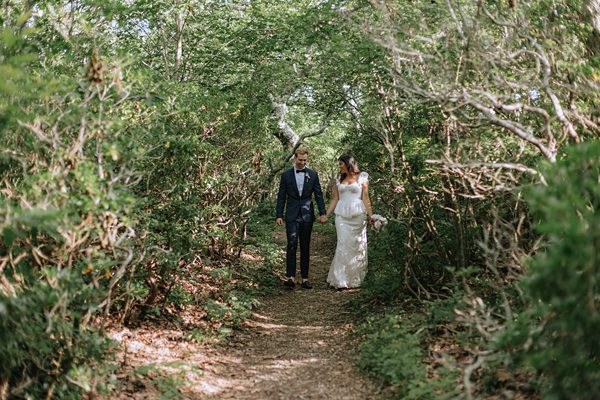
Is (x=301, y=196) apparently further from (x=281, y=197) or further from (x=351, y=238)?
(x=351, y=238)

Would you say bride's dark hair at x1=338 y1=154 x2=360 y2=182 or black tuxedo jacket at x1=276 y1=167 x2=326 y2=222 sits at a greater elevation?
bride's dark hair at x1=338 y1=154 x2=360 y2=182

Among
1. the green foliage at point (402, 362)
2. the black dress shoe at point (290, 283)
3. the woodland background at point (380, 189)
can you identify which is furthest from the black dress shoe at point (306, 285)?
the green foliage at point (402, 362)

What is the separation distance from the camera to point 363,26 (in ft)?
19.2

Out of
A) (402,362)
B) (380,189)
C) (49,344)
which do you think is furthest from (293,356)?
(380,189)

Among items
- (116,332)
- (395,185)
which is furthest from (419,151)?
(116,332)

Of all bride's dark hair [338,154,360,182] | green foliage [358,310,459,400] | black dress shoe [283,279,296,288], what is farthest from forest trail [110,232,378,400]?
bride's dark hair [338,154,360,182]

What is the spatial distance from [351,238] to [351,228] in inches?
6.8

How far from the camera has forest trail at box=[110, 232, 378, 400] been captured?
16.0 feet

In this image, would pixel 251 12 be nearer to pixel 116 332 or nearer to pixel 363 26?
pixel 363 26

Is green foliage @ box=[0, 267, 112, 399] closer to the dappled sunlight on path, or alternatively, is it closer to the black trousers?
the dappled sunlight on path

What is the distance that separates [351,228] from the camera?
8.95 metres

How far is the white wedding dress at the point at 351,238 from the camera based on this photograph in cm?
887

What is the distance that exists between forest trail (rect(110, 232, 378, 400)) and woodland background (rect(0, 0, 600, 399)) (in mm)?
284

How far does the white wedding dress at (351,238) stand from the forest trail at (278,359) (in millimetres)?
907
